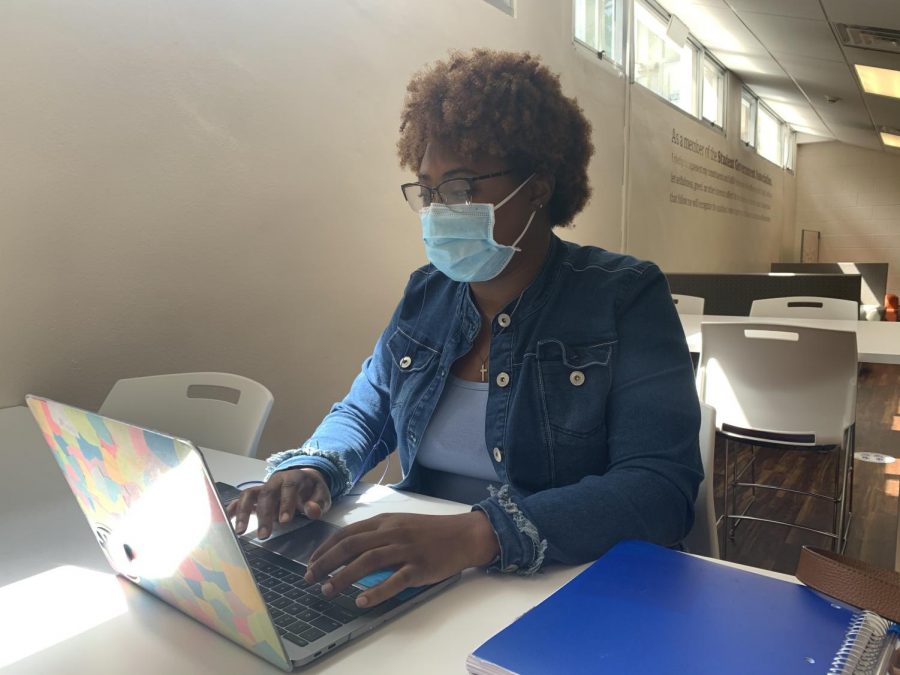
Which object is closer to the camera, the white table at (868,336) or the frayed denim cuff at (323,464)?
the frayed denim cuff at (323,464)

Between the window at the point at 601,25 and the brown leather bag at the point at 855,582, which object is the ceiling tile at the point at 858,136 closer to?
the window at the point at 601,25

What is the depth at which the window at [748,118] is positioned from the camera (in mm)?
8188

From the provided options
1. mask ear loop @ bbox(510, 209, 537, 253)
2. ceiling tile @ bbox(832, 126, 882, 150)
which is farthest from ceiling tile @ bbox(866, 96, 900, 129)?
mask ear loop @ bbox(510, 209, 537, 253)

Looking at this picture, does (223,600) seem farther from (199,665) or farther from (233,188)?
(233,188)

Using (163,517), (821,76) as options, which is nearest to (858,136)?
(821,76)

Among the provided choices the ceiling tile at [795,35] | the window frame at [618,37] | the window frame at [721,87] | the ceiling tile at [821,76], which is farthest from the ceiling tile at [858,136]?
the window frame at [618,37]

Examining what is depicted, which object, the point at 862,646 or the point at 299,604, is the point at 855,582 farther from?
the point at 299,604

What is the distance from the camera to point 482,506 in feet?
2.71

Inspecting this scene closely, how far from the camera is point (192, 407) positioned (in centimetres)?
152

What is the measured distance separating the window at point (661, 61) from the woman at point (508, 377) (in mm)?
4285

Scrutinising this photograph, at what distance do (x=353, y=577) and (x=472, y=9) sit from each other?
2.88 metres

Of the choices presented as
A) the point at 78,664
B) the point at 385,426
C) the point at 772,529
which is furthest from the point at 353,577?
the point at 772,529

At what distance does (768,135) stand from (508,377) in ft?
33.4

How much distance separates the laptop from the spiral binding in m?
0.38
